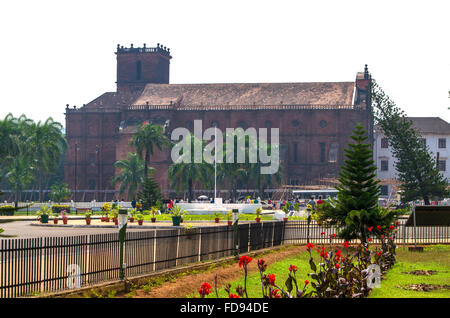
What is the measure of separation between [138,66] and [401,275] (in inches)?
3861

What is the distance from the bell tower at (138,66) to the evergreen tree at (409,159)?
172ft

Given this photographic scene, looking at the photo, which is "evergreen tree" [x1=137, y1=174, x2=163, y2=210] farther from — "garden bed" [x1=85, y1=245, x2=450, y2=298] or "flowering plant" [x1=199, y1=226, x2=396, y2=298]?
"flowering plant" [x1=199, y1=226, x2=396, y2=298]

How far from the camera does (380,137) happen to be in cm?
10744

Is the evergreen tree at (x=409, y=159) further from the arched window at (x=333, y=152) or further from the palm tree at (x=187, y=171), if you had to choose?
the arched window at (x=333, y=152)

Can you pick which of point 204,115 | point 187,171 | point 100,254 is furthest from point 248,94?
point 100,254

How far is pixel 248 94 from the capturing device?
357 ft

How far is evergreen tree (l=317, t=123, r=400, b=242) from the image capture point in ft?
92.6

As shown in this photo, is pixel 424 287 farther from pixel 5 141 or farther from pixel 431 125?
pixel 431 125

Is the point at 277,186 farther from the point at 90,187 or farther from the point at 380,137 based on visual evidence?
the point at 90,187

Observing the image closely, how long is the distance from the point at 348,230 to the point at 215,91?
275 ft

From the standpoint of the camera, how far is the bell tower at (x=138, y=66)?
115m

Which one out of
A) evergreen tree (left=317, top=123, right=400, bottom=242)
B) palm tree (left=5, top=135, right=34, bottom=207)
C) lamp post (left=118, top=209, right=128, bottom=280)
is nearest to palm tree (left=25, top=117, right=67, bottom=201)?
palm tree (left=5, top=135, right=34, bottom=207)

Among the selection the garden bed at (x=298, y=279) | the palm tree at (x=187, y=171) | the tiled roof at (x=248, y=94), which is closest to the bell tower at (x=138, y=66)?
the tiled roof at (x=248, y=94)

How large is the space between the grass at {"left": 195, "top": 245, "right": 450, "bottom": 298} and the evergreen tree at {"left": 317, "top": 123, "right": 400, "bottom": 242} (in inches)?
61.4
